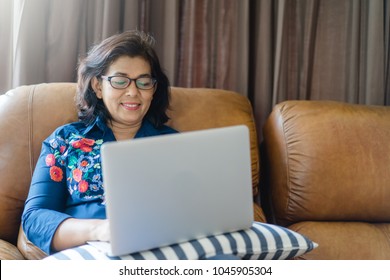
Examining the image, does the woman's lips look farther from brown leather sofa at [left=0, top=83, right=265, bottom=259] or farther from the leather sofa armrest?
the leather sofa armrest

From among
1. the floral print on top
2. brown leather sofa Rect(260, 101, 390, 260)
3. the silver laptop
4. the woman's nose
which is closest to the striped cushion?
the silver laptop

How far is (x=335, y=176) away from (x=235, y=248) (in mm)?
655

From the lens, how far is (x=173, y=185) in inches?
33.8

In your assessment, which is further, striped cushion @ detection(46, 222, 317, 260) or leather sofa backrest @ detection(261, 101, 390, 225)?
leather sofa backrest @ detection(261, 101, 390, 225)

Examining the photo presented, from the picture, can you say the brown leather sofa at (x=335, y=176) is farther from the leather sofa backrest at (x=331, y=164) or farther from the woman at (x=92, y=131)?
the woman at (x=92, y=131)

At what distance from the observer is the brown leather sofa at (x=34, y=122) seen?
1.34 metres

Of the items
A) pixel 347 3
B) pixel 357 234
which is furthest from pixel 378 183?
pixel 347 3

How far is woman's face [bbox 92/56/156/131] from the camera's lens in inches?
52.1

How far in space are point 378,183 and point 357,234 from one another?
0.64ft

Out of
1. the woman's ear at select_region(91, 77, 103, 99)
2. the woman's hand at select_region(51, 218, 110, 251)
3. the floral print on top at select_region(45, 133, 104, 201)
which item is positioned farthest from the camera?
the woman's ear at select_region(91, 77, 103, 99)
